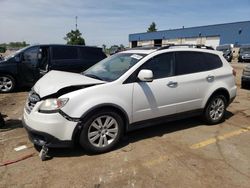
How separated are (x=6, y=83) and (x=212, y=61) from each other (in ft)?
23.2

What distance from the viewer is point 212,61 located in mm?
5797

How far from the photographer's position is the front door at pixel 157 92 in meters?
4.59

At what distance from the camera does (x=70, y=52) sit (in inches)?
387

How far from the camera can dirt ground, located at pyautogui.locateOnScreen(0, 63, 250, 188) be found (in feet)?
11.6

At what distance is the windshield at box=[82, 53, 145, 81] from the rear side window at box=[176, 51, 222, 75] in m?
0.84

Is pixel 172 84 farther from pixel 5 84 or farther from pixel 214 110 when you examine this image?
pixel 5 84

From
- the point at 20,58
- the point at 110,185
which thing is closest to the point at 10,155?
the point at 110,185

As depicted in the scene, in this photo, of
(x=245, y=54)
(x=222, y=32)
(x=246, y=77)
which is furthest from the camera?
(x=222, y=32)

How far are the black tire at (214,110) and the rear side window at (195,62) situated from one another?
0.66 m

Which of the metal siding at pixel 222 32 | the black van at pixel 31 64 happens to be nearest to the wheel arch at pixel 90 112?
the black van at pixel 31 64

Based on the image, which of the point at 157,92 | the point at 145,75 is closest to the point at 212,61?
the point at 157,92

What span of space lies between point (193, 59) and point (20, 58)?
21.3 feet

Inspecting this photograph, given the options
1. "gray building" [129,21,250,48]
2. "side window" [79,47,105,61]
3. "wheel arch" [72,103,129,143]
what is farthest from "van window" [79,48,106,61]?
"gray building" [129,21,250,48]

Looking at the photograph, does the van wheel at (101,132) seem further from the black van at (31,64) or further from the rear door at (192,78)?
the black van at (31,64)
